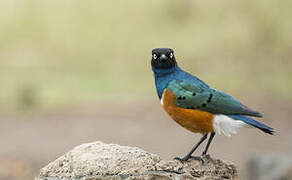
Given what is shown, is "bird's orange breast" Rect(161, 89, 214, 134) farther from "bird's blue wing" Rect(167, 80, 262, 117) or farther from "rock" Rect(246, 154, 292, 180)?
"rock" Rect(246, 154, 292, 180)

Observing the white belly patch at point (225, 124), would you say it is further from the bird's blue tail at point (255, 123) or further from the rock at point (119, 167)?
the rock at point (119, 167)

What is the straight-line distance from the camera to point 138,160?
7.34 meters

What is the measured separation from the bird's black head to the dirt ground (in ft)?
24.2

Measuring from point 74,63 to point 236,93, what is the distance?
5.64 m

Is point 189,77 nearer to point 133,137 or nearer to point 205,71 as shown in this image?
point 133,137

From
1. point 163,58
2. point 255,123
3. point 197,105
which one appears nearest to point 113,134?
point 163,58

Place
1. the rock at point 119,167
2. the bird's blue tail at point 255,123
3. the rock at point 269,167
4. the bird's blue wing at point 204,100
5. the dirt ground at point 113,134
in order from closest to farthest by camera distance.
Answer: the bird's blue tail at point 255,123, the rock at point 119,167, the bird's blue wing at point 204,100, the rock at point 269,167, the dirt ground at point 113,134

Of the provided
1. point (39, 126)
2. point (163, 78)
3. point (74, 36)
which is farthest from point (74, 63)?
point (163, 78)

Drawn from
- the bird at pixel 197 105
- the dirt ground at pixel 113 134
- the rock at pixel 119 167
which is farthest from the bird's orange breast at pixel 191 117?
the dirt ground at pixel 113 134

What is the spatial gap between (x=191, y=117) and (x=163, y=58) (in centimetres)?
74

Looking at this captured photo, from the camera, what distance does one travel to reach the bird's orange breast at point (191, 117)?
7336 mm

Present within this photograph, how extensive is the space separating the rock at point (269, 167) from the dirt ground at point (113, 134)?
3.97 feet

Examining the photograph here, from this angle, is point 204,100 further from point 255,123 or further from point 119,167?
point 119,167

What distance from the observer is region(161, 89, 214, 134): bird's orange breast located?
734 cm
